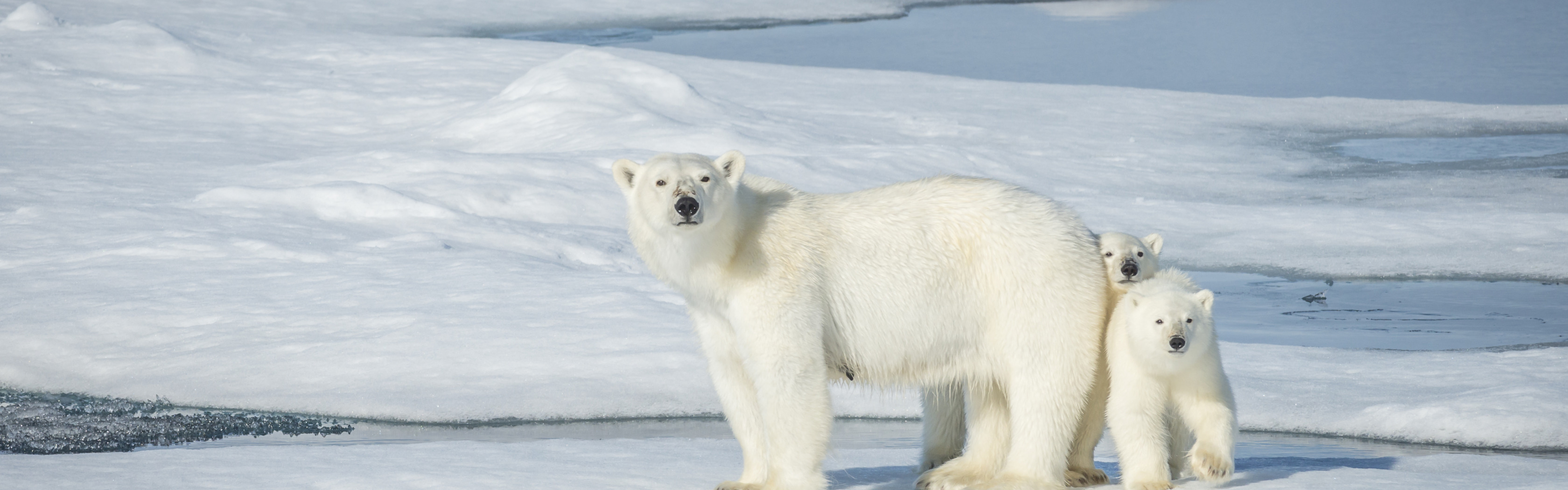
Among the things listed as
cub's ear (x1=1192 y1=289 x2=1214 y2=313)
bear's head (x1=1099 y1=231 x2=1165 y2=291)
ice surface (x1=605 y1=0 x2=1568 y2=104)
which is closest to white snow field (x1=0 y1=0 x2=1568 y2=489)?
cub's ear (x1=1192 y1=289 x2=1214 y2=313)

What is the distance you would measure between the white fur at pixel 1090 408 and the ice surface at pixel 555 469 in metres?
0.13

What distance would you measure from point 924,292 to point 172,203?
24.2 ft

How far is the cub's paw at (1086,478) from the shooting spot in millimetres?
4285

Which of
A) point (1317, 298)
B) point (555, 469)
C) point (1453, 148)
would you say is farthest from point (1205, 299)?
point (1453, 148)

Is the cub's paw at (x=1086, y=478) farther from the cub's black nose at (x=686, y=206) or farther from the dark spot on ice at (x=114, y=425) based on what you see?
the dark spot on ice at (x=114, y=425)

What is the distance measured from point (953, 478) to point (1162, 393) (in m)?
0.68

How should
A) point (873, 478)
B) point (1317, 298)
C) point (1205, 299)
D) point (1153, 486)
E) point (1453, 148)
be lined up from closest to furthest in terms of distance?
point (1153, 486)
point (1205, 299)
point (873, 478)
point (1317, 298)
point (1453, 148)

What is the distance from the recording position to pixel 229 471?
4.32 meters

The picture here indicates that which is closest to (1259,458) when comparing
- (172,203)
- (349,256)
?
(349,256)

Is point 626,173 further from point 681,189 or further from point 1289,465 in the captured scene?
point 1289,465

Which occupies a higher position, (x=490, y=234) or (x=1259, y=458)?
(x=490, y=234)

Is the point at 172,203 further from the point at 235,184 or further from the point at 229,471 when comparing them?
the point at 229,471

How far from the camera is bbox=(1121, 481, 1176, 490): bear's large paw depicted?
13.0ft

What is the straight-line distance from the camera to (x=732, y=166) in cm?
389
